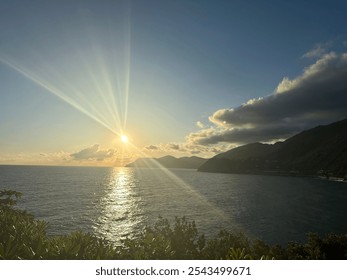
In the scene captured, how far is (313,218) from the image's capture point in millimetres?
84812

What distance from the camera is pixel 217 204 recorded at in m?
111

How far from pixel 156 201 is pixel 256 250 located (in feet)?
306
